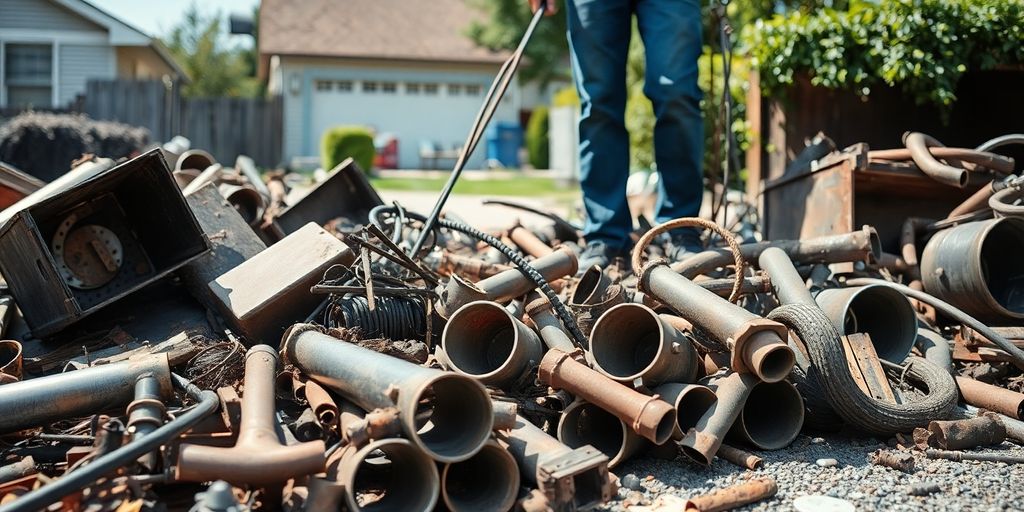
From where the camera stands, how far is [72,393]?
2.69 metres

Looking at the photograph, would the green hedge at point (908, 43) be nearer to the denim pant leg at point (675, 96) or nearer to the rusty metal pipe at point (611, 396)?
the denim pant leg at point (675, 96)

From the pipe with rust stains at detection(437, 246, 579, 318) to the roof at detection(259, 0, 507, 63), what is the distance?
85.1 ft

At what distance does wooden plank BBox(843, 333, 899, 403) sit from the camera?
313cm

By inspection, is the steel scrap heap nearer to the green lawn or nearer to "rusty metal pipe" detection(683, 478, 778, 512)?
"rusty metal pipe" detection(683, 478, 778, 512)

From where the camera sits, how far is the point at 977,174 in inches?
184

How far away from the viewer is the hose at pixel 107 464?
203cm

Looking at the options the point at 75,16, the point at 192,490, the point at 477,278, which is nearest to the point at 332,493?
the point at 192,490

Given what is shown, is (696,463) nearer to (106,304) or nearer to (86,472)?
(86,472)

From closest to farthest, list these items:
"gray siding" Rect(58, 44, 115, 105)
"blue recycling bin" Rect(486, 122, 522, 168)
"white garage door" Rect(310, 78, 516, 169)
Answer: "gray siding" Rect(58, 44, 115, 105), "blue recycling bin" Rect(486, 122, 522, 168), "white garage door" Rect(310, 78, 516, 169)

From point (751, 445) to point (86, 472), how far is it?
1929 millimetres

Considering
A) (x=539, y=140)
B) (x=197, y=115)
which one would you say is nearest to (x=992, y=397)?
(x=197, y=115)

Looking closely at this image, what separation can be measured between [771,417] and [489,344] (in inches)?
40.0

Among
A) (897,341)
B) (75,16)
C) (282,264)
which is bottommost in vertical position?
(897,341)

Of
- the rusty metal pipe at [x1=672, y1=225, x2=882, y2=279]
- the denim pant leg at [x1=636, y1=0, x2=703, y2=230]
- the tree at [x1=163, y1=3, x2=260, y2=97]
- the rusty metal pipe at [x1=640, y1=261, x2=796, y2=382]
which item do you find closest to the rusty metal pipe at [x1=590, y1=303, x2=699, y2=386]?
the rusty metal pipe at [x1=640, y1=261, x2=796, y2=382]
